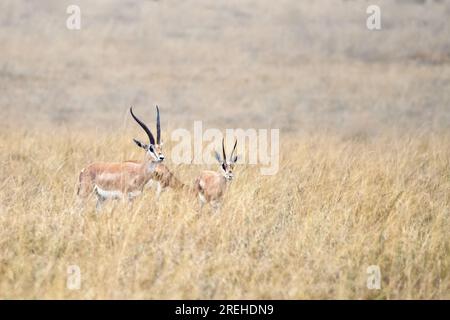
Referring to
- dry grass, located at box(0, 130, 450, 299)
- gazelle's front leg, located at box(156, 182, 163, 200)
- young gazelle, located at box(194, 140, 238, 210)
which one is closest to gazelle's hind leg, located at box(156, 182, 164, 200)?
gazelle's front leg, located at box(156, 182, 163, 200)

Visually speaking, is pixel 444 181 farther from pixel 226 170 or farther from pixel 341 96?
pixel 341 96

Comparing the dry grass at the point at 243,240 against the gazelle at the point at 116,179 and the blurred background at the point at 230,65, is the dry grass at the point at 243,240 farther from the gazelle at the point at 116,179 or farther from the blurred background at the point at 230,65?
the blurred background at the point at 230,65

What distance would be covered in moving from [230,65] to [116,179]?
54.1ft

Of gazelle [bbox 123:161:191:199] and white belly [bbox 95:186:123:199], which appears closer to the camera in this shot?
white belly [bbox 95:186:123:199]

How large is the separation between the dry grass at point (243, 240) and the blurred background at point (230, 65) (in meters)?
6.42

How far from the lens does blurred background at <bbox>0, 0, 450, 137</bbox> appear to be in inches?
708

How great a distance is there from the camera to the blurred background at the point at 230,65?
18.0m

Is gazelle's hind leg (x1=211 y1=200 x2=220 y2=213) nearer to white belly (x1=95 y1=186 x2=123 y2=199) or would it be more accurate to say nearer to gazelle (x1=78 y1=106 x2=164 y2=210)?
gazelle (x1=78 y1=106 x2=164 y2=210)

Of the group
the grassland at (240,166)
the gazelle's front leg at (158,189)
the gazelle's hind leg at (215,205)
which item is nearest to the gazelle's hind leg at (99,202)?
the grassland at (240,166)

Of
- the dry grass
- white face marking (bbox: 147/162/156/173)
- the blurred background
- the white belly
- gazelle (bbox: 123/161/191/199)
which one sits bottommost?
the dry grass

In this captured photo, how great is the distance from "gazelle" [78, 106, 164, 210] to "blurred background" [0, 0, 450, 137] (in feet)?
19.3

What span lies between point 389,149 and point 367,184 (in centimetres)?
388
